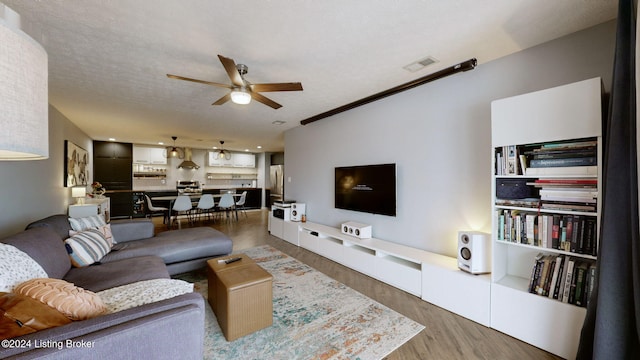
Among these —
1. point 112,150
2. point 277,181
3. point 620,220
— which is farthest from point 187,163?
point 620,220

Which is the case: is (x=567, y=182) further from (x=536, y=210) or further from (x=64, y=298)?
(x=64, y=298)

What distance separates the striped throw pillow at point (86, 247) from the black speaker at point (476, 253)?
355 centimetres

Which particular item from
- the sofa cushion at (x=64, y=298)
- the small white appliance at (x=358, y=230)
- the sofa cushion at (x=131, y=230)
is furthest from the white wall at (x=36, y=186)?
the small white appliance at (x=358, y=230)

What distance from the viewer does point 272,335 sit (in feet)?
6.43

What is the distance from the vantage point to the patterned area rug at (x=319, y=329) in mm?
1778

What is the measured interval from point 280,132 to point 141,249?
3935 millimetres

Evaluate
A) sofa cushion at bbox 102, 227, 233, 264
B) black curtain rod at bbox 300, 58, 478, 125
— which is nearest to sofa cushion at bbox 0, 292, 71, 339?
sofa cushion at bbox 102, 227, 233, 264

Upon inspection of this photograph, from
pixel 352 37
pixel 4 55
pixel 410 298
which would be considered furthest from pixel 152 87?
pixel 410 298

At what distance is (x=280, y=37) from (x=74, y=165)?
17.9 feet

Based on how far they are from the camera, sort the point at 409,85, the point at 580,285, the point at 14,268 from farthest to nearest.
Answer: the point at 409,85
the point at 580,285
the point at 14,268

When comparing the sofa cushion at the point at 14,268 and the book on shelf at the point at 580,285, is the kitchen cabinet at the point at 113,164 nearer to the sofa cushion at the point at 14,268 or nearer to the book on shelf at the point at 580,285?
the sofa cushion at the point at 14,268

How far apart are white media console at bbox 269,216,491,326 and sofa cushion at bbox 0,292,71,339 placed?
2.67m

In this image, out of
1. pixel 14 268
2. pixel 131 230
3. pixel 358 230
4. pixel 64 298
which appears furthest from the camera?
pixel 358 230

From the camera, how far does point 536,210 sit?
1.89m
